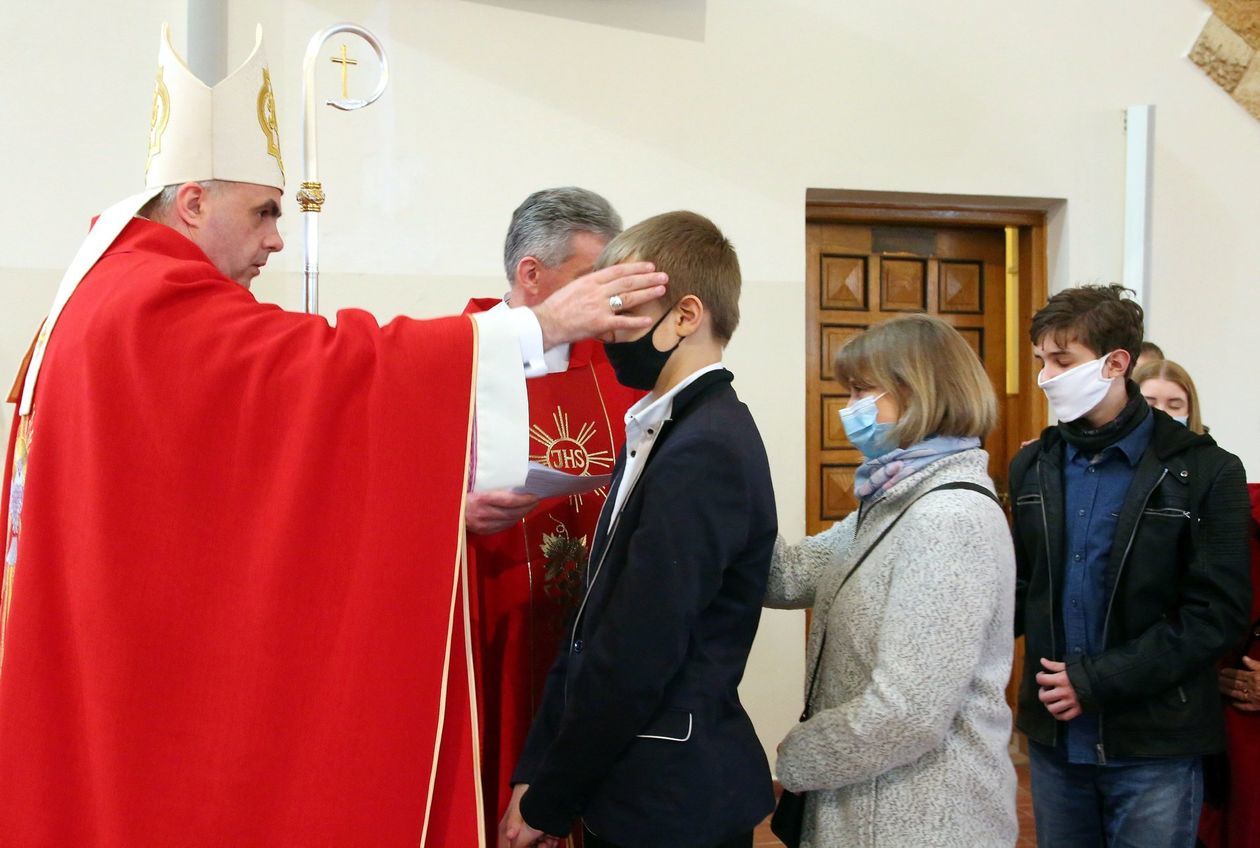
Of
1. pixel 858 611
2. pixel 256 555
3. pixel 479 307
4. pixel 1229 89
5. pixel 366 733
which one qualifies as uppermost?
pixel 1229 89

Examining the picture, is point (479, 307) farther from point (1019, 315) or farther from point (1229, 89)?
point (1229, 89)

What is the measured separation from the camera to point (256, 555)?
4.75 ft

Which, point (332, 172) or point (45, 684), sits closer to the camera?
point (45, 684)

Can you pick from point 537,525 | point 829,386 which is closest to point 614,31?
point 829,386

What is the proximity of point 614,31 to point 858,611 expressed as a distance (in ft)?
9.26

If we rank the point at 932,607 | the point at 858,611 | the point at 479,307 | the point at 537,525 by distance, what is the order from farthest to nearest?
the point at 479,307 → the point at 537,525 → the point at 858,611 → the point at 932,607

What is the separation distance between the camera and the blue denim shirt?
2127 mm

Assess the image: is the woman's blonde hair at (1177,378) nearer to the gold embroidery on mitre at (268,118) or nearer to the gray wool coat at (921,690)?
the gray wool coat at (921,690)

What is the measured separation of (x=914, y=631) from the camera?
4.98 ft

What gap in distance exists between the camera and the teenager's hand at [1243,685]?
2188 millimetres

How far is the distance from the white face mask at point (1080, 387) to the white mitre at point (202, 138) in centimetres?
156

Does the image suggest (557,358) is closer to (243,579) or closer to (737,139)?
(243,579)

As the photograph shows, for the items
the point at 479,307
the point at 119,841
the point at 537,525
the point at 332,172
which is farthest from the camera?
the point at 332,172

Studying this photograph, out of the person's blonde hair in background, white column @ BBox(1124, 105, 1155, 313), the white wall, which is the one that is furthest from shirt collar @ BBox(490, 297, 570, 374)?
white column @ BBox(1124, 105, 1155, 313)
